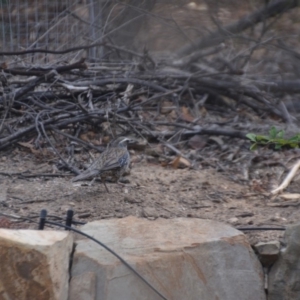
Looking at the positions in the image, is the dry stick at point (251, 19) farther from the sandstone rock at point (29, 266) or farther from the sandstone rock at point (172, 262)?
the sandstone rock at point (29, 266)

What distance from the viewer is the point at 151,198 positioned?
5785mm

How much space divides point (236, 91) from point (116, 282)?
13.7 ft

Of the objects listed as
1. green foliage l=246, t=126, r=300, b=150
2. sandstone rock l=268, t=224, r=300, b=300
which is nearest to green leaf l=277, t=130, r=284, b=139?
green foliage l=246, t=126, r=300, b=150

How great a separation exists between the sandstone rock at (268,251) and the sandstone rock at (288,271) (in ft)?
0.11

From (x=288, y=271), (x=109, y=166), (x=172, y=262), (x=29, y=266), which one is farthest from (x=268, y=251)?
(x=109, y=166)

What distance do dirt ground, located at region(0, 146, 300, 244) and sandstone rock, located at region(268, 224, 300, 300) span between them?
0.18 metres

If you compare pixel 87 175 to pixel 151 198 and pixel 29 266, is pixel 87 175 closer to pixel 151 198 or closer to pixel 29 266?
pixel 151 198

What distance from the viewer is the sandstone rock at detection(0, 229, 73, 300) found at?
4.25m

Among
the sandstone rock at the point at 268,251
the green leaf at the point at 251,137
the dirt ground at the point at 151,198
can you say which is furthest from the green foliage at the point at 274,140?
the sandstone rock at the point at 268,251

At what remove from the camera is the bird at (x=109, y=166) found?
19.6 feet

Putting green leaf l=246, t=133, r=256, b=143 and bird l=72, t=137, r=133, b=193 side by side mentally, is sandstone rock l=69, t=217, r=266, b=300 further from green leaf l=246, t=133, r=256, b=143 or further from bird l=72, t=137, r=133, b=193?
green leaf l=246, t=133, r=256, b=143

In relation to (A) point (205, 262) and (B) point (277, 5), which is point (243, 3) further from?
(A) point (205, 262)

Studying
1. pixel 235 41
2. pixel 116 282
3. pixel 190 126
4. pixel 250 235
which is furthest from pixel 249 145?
pixel 116 282

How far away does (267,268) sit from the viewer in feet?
16.1
